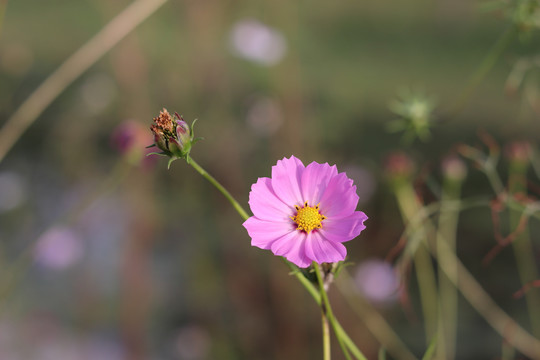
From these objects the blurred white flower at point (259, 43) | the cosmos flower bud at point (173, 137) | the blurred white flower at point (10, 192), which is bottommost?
the cosmos flower bud at point (173, 137)

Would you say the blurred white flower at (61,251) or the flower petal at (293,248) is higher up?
the blurred white flower at (61,251)

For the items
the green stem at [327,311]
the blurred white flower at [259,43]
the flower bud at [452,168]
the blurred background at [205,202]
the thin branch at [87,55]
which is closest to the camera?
the green stem at [327,311]

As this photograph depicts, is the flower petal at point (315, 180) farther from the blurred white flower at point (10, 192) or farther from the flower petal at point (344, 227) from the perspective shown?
the blurred white flower at point (10, 192)

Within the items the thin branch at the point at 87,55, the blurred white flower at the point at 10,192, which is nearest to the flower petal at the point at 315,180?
the thin branch at the point at 87,55

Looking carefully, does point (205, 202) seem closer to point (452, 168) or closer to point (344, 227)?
point (452, 168)

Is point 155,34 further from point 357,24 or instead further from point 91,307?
point 91,307

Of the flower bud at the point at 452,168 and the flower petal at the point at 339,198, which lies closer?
the flower petal at the point at 339,198

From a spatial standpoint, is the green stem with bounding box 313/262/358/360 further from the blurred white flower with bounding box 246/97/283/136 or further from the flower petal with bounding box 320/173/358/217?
the blurred white flower with bounding box 246/97/283/136

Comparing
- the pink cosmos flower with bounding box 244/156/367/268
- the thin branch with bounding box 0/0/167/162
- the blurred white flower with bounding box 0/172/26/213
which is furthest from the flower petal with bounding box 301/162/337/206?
the blurred white flower with bounding box 0/172/26/213
